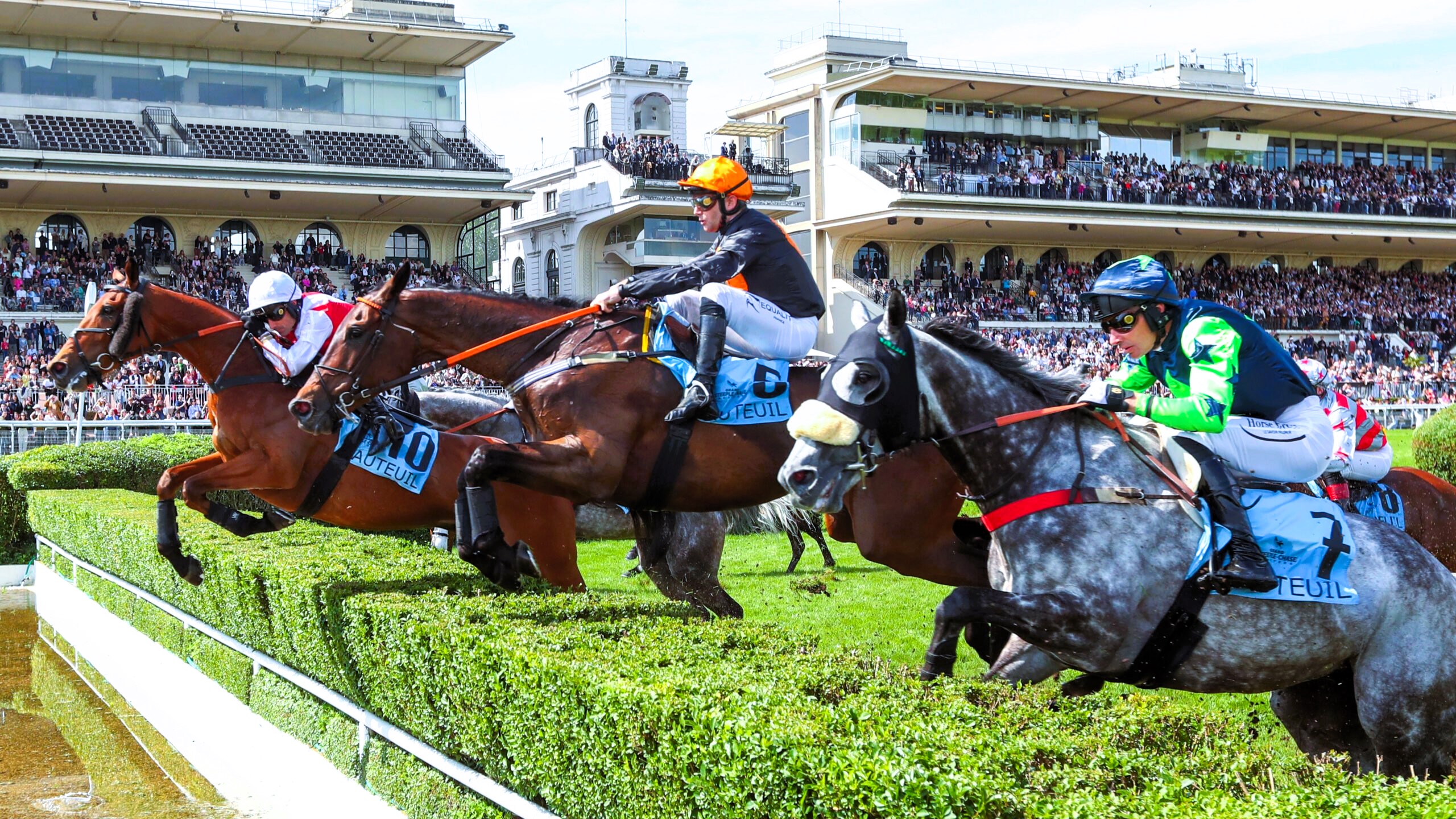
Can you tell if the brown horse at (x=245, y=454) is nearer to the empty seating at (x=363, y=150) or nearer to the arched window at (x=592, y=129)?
the empty seating at (x=363, y=150)

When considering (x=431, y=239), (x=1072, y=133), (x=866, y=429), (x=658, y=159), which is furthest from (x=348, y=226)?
(x=866, y=429)

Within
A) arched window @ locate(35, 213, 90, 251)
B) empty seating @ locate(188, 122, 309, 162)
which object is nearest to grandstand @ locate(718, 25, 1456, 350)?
empty seating @ locate(188, 122, 309, 162)

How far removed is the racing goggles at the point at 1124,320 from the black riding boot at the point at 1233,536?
0.51 meters

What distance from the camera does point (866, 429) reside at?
4.23 meters

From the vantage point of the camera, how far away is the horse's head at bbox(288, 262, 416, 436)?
604 centimetres

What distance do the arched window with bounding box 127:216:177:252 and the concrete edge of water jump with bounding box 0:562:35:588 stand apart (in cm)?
1970

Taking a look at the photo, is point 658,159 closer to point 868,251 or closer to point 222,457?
point 868,251

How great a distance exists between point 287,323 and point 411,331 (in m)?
1.68

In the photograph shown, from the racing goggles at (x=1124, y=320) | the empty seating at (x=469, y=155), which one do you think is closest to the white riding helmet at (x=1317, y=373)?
the racing goggles at (x=1124, y=320)

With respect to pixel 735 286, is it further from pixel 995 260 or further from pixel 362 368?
pixel 995 260

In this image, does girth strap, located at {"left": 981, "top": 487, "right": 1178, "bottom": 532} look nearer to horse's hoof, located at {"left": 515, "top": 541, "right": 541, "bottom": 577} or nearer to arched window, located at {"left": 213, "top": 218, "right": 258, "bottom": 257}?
horse's hoof, located at {"left": 515, "top": 541, "right": 541, "bottom": 577}

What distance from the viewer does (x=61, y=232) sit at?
31.5 m

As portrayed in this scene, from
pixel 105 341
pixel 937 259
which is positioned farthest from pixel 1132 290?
pixel 937 259

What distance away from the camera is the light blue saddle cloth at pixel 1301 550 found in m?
4.08
